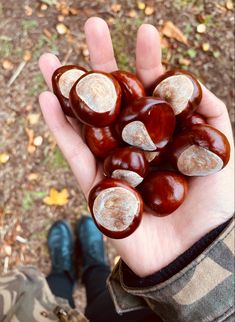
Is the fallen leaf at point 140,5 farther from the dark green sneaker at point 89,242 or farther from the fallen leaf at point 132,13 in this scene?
the dark green sneaker at point 89,242

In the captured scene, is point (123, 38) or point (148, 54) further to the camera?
point (123, 38)

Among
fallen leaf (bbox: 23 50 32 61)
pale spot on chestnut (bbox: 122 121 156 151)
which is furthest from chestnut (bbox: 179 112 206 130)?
fallen leaf (bbox: 23 50 32 61)

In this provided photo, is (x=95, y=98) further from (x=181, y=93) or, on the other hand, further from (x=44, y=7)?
(x=44, y=7)

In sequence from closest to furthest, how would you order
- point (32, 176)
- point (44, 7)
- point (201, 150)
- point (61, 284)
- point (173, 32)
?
point (201, 150) → point (61, 284) → point (32, 176) → point (44, 7) → point (173, 32)

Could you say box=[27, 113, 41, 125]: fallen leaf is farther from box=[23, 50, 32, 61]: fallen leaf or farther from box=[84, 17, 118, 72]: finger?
box=[84, 17, 118, 72]: finger

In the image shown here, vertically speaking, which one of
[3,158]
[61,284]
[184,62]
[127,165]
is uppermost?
[127,165]

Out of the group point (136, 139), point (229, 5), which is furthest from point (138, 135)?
point (229, 5)

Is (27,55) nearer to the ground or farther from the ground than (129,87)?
nearer to the ground
